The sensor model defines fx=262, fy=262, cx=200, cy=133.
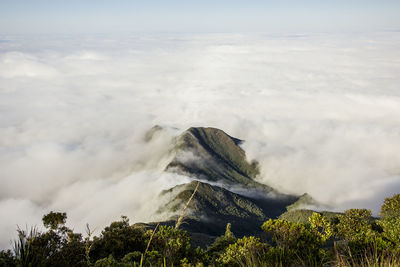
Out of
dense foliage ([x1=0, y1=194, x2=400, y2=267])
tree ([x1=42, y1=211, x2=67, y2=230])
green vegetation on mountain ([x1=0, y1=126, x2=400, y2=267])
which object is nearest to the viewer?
green vegetation on mountain ([x1=0, y1=126, x2=400, y2=267])

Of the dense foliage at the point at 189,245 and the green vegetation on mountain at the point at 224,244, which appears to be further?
the dense foliage at the point at 189,245

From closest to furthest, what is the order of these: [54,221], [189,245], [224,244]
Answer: [189,245] → [54,221] → [224,244]

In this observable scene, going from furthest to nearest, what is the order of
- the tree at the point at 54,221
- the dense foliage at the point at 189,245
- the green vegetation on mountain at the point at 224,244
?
the tree at the point at 54,221 < the dense foliage at the point at 189,245 < the green vegetation on mountain at the point at 224,244

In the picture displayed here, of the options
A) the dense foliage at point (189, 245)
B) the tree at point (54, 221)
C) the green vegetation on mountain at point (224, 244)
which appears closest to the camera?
the green vegetation on mountain at point (224, 244)

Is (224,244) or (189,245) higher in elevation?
(189,245)

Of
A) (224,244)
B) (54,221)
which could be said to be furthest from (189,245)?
(54,221)

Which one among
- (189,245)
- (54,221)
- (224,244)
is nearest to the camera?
(189,245)

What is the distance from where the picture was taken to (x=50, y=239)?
805 inches

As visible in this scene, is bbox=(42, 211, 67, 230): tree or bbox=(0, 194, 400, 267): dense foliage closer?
bbox=(0, 194, 400, 267): dense foliage

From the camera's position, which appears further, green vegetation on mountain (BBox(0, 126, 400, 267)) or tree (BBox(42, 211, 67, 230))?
tree (BBox(42, 211, 67, 230))

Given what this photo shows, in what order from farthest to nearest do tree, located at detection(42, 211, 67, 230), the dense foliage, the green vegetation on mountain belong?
tree, located at detection(42, 211, 67, 230) → the dense foliage → the green vegetation on mountain

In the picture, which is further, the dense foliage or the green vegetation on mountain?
the dense foliage

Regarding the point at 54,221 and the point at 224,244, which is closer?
the point at 54,221

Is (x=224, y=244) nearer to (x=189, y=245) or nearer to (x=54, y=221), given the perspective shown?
(x=189, y=245)
